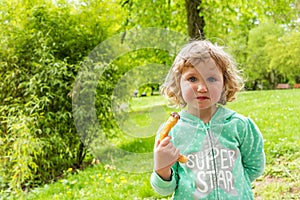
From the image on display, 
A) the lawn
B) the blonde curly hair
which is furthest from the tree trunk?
the blonde curly hair

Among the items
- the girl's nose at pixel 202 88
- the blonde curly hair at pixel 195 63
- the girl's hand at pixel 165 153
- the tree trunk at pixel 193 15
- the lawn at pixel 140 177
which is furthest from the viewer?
the tree trunk at pixel 193 15

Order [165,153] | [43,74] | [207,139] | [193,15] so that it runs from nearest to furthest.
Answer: [165,153], [207,139], [43,74], [193,15]

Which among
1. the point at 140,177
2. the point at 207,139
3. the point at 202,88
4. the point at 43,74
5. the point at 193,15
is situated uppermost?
the point at 193,15

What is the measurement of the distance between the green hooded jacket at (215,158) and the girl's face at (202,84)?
0.12 m

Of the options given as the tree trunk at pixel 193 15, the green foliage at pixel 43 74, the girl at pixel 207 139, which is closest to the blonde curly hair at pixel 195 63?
the girl at pixel 207 139

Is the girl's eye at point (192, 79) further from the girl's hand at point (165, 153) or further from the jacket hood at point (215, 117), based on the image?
the girl's hand at point (165, 153)

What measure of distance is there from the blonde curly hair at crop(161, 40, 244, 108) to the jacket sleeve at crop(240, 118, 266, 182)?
187mm

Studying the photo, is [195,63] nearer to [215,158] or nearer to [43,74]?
[215,158]

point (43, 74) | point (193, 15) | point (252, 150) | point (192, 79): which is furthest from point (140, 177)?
point (193, 15)

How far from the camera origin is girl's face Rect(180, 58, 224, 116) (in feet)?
4.80

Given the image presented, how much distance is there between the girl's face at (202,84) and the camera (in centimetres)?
146

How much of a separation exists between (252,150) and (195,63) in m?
0.47

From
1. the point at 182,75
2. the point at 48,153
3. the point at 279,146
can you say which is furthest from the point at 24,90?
the point at 182,75

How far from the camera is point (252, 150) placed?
163 centimetres
